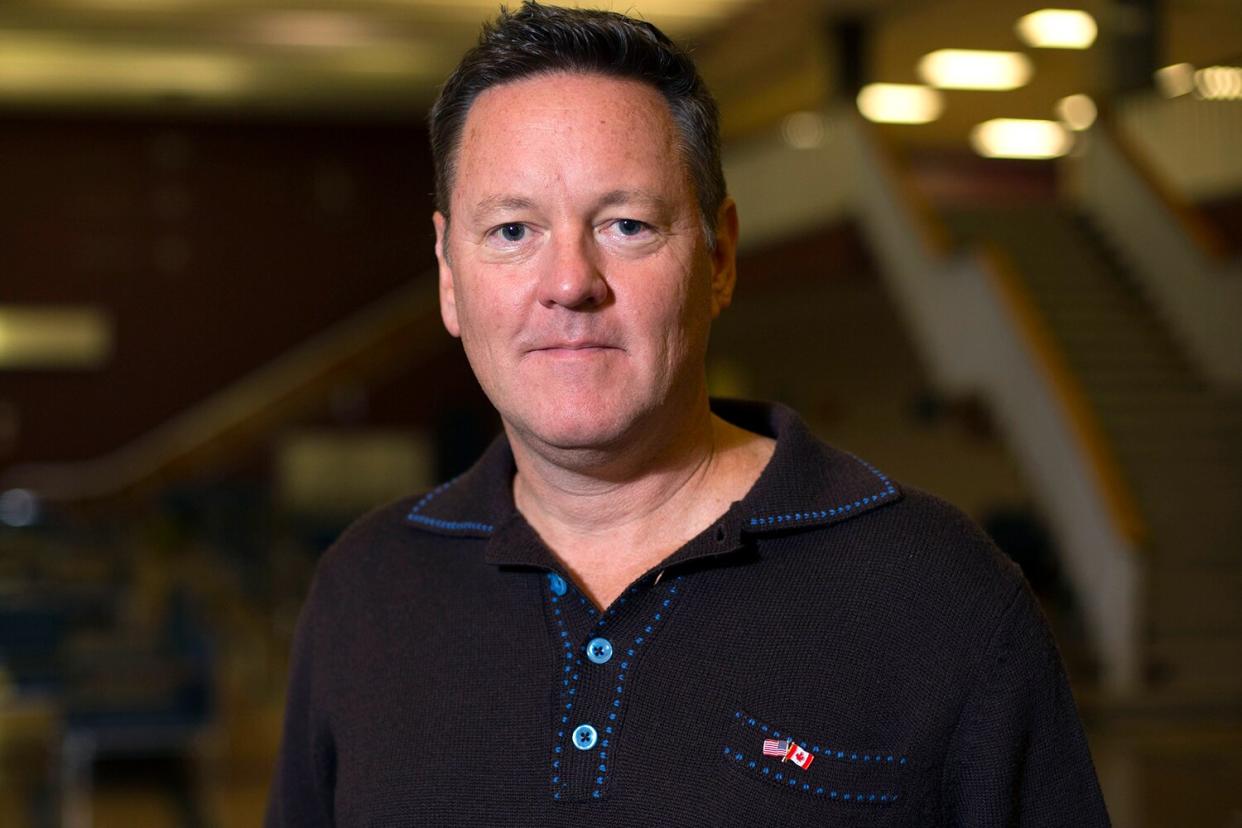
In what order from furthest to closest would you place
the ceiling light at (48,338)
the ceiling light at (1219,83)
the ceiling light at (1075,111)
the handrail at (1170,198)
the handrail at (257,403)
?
the handrail at (257,403) < the ceiling light at (48,338) < the ceiling light at (1075,111) < the ceiling light at (1219,83) < the handrail at (1170,198)

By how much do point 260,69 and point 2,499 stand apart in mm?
6878

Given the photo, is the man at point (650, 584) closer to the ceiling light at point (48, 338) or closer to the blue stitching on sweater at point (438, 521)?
the blue stitching on sweater at point (438, 521)

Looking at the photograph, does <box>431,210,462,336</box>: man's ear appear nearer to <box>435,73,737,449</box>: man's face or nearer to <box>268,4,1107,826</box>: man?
<box>268,4,1107,826</box>: man

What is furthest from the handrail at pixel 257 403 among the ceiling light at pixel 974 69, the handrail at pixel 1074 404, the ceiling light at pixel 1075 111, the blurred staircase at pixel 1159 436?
the handrail at pixel 1074 404

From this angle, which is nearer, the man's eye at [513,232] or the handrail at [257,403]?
the man's eye at [513,232]

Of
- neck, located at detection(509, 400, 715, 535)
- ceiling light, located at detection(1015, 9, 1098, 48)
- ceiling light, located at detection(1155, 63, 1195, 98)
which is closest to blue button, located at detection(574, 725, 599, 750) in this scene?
neck, located at detection(509, 400, 715, 535)

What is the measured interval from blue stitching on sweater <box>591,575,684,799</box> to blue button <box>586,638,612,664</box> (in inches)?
0.7

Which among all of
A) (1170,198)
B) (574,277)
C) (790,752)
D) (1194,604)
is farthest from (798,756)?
(1170,198)

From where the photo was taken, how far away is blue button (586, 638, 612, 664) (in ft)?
5.46

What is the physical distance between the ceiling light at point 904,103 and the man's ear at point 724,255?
18.2 meters

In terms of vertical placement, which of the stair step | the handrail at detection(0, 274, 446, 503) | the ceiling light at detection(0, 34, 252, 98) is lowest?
the stair step

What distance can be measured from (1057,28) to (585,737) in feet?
52.3

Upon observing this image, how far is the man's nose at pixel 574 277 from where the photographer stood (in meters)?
1.59

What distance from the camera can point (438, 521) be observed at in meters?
1.95
